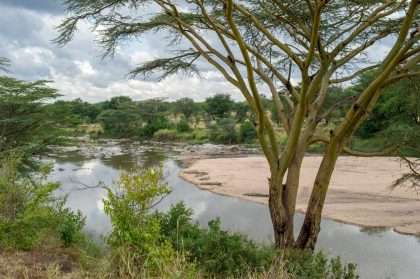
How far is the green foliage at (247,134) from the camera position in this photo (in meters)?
44.9

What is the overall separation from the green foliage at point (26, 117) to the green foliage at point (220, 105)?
39.0 m

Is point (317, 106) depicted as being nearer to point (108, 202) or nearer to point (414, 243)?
point (108, 202)

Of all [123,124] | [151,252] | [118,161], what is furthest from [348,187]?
[123,124]

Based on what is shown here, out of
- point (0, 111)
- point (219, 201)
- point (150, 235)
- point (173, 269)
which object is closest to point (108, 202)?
point (150, 235)

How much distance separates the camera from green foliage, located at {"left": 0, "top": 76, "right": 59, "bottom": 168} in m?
13.6

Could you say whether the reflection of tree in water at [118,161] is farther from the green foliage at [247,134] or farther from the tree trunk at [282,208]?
the tree trunk at [282,208]

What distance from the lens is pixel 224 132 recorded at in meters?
46.1

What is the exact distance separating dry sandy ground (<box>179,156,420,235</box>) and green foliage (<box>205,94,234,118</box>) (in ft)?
75.9

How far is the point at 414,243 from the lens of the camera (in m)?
11.5

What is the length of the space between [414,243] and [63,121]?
1152cm

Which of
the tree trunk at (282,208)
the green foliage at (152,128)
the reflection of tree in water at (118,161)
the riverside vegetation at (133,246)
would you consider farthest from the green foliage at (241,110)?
the tree trunk at (282,208)

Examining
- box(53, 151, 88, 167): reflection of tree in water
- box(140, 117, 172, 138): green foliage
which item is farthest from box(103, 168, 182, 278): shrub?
box(140, 117, 172, 138): green foliage

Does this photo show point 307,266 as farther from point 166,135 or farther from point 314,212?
point 166,135

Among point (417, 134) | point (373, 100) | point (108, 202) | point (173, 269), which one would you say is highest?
point (373, 100)
